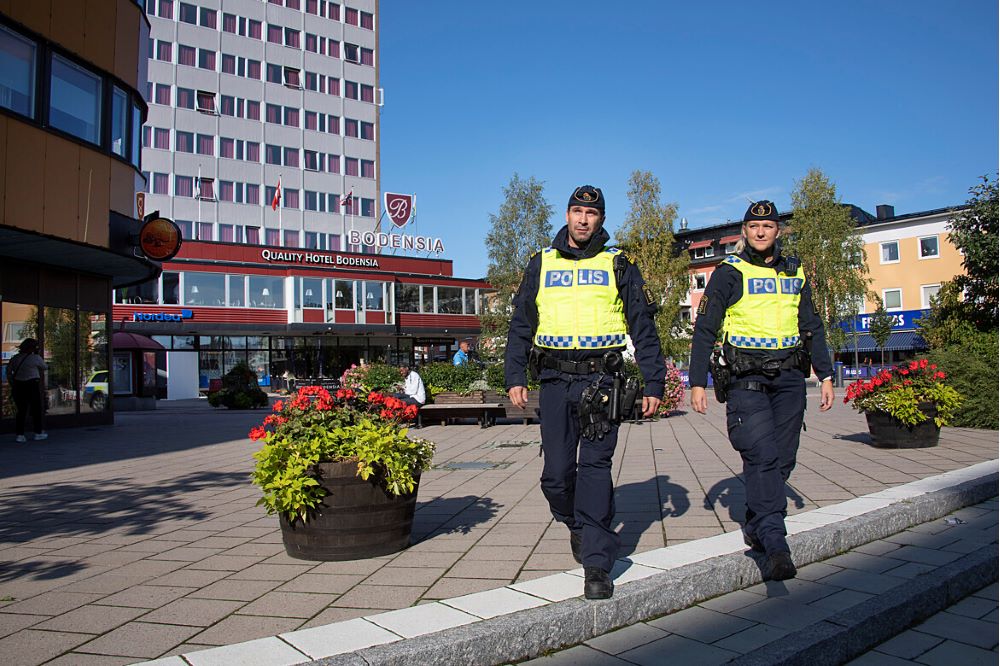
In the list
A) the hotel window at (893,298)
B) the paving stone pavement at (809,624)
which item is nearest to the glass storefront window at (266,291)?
the hotel window at (893,298)

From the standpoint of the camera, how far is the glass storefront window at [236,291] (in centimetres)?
4247

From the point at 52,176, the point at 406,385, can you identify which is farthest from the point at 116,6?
the point at 406,385

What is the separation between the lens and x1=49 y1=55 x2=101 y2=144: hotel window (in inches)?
543

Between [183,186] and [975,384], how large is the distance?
167ft

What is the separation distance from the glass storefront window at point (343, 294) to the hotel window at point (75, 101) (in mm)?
30204

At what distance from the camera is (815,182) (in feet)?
128

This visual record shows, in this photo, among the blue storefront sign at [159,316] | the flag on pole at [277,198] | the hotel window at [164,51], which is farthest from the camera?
the flag on pole at [277,198]

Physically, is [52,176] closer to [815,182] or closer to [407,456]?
[407,456]

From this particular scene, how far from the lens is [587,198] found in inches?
169

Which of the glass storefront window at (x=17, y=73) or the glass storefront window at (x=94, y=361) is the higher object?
the glass storefront window at (x=17, y=73)

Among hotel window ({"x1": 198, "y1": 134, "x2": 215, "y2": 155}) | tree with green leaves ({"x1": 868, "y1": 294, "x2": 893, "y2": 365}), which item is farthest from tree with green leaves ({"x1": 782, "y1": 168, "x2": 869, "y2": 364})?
hotel window ({"x1": 198, "y1": 134, "x2": 215, "y2": 155})

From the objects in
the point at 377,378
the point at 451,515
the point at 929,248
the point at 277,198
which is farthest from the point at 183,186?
the point at 451,515

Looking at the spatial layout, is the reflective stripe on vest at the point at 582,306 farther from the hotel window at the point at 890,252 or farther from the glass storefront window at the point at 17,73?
the hotel window at the point at 890,252

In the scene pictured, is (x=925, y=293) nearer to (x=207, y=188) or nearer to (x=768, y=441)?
(x=207, y=188)
